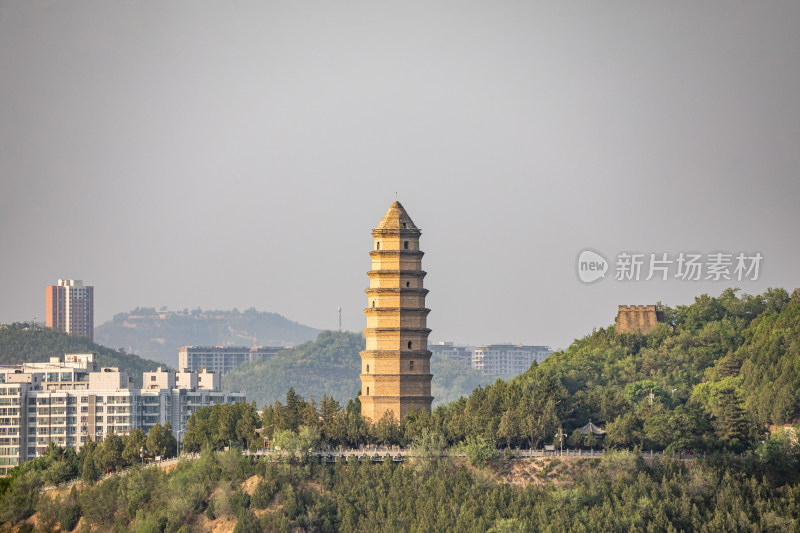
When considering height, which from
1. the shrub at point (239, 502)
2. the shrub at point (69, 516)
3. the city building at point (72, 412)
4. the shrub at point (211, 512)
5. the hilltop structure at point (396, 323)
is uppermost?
the hilltop structure at point (396, 323)

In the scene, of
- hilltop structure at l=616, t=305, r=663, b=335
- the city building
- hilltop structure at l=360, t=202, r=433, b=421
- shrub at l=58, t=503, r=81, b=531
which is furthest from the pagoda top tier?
the city building

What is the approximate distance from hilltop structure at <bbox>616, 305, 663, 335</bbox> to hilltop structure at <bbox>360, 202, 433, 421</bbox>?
2926cm

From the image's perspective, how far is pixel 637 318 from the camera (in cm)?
12200

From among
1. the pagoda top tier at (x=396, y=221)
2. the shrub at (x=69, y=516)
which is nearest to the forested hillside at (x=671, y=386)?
the pagoda top tier at (x=396, y=221)

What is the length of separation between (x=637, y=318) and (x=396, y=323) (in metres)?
31.1

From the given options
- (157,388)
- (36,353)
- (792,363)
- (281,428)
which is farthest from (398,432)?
(36,353)

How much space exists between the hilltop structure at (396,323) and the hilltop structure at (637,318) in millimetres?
29263

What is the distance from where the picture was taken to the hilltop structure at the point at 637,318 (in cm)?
12144

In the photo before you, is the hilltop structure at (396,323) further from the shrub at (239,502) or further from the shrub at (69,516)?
the shrub at (69,516)

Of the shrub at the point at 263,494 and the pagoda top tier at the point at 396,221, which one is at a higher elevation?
the pagoda top tier at the point at 396,221

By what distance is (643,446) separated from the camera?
3583 inches

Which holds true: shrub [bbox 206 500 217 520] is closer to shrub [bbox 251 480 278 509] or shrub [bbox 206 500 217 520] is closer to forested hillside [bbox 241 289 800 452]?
shrub [bbox 251 480 278 509]

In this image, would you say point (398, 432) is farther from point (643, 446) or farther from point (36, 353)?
point (36, 353)

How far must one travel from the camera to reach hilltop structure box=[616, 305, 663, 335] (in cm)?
12144
